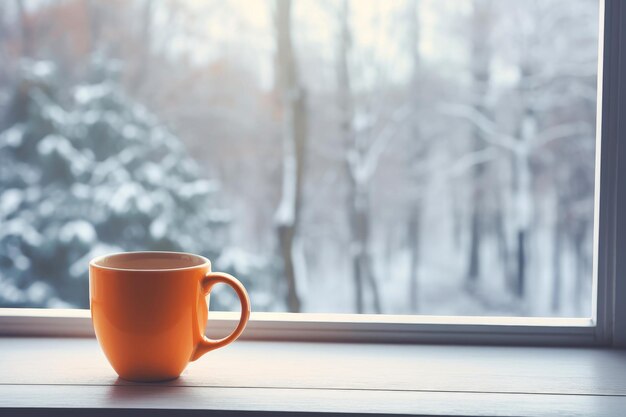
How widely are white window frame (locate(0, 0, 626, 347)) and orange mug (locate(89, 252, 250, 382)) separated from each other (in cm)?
14

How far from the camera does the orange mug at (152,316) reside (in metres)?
0.57

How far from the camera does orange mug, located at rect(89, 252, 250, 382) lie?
57 centimetres

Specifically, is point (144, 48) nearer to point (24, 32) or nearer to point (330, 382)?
point (24, 32)

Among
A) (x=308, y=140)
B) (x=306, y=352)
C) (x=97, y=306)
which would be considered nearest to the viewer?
(x=97, y=306)

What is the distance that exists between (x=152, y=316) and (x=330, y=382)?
18cm

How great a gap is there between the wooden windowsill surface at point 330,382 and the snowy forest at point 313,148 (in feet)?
6.23

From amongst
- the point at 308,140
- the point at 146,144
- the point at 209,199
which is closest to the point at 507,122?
the point at 308,140

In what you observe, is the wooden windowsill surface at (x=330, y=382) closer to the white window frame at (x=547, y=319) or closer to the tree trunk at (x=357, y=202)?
the white window frame at (x=547, y=319)

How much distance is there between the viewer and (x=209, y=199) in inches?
105

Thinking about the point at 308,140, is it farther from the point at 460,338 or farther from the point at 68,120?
the point at 460,338

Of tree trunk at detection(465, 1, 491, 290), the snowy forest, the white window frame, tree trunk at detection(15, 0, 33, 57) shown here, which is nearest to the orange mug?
the white window frame

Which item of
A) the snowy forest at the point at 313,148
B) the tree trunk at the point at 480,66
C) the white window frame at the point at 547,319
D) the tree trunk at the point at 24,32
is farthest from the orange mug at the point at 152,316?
the tree trunk at the point at 480,66

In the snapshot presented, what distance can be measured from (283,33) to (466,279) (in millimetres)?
1426

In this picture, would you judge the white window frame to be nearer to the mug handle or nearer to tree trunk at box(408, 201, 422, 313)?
the mug handle
